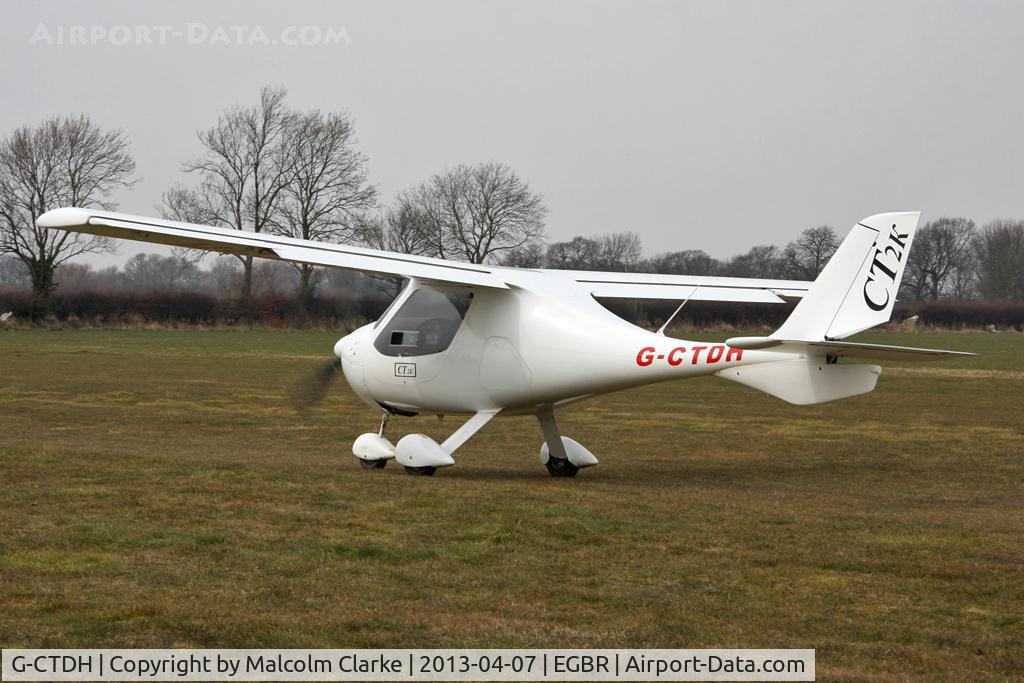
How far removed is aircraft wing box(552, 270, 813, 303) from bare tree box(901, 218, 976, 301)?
78128 millimetres

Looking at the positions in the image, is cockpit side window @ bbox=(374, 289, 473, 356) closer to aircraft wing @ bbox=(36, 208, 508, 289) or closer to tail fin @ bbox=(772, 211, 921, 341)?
aircraft wing @ bbox=(36, 208, 508, 289)

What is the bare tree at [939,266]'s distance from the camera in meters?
92.0

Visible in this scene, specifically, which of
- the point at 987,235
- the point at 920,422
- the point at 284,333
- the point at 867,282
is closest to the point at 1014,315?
the point at 987,235

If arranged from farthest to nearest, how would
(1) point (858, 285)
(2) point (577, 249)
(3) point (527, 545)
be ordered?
1. (2) point (577, 249)
2. (1) point (858, 285)
3. (3) point (527, 545)

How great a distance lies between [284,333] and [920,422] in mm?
38471

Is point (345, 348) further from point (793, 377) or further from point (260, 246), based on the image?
point (793, 377)

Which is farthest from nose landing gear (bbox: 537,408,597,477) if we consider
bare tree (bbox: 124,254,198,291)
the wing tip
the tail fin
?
bare tree (bbox: 124,254,198,291)

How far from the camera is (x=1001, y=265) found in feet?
305

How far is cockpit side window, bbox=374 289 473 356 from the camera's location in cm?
1349

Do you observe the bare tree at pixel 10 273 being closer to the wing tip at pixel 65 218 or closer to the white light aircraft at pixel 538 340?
the white light aircraft at pixel 538 340

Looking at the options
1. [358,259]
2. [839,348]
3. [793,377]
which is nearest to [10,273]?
[358,259]

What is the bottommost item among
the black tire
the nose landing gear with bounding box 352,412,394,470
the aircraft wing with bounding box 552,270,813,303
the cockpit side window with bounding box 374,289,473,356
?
the black tire

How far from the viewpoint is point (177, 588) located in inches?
276

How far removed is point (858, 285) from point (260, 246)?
18.1ft
